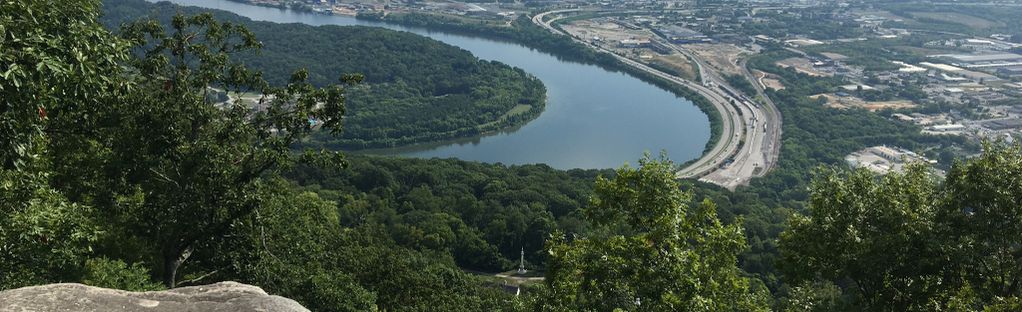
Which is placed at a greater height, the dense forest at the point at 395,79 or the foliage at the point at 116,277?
the foliage at the point at 116,277

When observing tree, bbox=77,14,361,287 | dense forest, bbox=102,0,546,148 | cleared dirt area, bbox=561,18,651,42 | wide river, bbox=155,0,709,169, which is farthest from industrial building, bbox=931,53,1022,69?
tree, bbox=77,14,361,287

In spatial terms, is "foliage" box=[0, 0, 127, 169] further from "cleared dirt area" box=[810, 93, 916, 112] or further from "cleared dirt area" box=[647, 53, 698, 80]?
"cleared dirt area" box=[647, 53, 698, 80]

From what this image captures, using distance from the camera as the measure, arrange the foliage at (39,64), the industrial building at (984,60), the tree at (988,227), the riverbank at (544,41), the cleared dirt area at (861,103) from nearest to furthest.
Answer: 1. the foliage at (39,64)
2. the tree at (988,227)
3. the cleared dirt area at (861,103)
4. the riverbank at (544,41)
5. the industrial building at (984,60)

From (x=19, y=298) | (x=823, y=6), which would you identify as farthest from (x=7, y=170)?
(x=823, y=6)

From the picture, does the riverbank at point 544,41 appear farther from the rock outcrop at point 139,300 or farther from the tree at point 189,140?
the rock outcrop at point 139,300

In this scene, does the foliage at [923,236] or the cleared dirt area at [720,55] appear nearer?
the foliage at [923,236]

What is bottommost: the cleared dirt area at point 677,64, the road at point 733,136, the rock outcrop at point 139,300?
the road at point 733,136

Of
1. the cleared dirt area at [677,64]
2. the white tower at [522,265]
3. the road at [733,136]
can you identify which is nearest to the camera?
the white tower at [522,265]

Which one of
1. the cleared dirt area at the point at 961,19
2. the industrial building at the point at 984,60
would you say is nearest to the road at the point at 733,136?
the industrial building at the point at 984,60

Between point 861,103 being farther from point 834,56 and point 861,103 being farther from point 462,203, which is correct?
point 462,203
